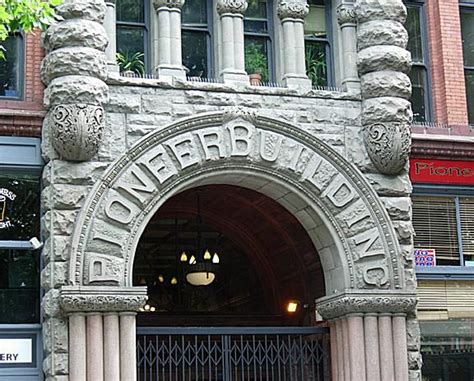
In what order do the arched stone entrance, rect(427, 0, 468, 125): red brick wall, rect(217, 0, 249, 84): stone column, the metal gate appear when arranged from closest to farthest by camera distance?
1. the arched stone entrance
2. the metal gate
3. rect(217, 0, 249, 84): stone column
4. rect(427, 0, 468, 125): red brick wall

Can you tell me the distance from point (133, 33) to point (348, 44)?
323 cm

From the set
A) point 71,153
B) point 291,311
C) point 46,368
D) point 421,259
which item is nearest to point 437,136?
point 421,259

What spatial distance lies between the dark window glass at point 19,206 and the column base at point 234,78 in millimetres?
3018

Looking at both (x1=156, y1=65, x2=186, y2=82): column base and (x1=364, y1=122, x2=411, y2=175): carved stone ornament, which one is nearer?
(x1=156, y1=65, x2=186, y2=82): column base

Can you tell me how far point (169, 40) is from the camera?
51.2 ft

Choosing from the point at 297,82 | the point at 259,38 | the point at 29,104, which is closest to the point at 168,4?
the point at 259,38

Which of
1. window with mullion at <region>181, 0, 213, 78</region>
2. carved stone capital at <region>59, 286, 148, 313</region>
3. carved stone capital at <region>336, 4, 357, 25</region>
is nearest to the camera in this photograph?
carved stone capital at <region>59, 286, 148, 313</region>

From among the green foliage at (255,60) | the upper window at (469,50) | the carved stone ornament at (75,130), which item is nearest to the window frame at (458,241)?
the upper window at (469,50)

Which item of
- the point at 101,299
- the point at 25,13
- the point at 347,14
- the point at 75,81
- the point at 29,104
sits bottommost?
the point at 101,299

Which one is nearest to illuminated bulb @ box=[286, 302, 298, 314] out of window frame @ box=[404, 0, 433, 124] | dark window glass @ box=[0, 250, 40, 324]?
window frame @ box=[404, 0, 433, 124]

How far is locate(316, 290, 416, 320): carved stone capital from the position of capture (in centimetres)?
1537

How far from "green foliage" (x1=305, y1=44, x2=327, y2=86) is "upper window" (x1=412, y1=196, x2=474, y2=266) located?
2.34 metres

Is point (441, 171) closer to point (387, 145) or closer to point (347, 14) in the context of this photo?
point (387, 145)

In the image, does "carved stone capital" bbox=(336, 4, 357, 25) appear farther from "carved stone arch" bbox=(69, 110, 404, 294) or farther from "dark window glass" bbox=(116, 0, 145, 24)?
"dark window glass" bbox=(116, 0, 145, 24)
